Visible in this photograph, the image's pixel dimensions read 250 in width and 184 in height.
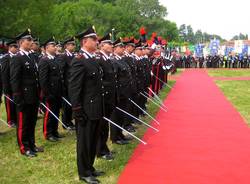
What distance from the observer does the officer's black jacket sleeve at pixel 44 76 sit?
786 cm

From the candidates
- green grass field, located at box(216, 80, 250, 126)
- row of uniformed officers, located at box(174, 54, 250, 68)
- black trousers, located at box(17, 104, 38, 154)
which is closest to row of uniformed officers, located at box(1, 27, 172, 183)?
black trousers, located at box(17, 104, 38, 154)

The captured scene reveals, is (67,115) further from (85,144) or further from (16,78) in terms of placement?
(85,144)

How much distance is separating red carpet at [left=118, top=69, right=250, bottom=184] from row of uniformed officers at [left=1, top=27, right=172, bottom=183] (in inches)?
25.3

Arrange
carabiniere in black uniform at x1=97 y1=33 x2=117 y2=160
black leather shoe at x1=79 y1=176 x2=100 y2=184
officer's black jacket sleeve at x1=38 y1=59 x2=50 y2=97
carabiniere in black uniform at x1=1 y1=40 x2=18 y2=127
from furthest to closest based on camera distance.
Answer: carabiniere in black uniform at x1=1 y1=40 x2=18 y2=127
officer's black jacket sleeve at x1=38 y1=59 x2=50 y2=97
carabiniere in black uniform at x1=97 y1=33 x2=117 y2=160
black leather shoe at x1=79 y1=176 x2=100 y2=184

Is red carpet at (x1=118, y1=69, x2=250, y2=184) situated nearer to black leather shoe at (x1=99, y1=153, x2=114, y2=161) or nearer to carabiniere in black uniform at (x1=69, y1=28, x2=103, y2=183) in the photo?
black leather shoe at (x1=99, y1=153, x2=114, y2=161)

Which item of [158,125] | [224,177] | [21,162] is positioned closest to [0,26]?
[158,125]

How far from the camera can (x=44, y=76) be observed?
7.88m

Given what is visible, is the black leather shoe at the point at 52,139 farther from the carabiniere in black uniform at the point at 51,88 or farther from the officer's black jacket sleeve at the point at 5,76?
the officer's black jacket sleeve at the point at 5,76

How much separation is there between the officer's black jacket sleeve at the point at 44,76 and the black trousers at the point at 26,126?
1.66ft

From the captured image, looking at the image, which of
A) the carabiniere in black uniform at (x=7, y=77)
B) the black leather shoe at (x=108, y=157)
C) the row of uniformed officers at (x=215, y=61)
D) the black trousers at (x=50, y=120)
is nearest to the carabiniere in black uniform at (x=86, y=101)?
the black leather shoe at (x=108, y=157)

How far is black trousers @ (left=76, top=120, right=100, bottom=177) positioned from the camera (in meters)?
5.91

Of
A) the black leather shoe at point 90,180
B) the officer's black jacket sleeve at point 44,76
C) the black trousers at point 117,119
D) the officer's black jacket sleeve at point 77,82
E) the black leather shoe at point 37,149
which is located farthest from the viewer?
the black trousers at point 117,119

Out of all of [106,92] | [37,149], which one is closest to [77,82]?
[106,92]

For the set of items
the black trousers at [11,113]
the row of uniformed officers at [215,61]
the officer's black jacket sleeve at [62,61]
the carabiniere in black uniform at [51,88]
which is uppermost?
the officer's black jacket sleeve at [62,61]
